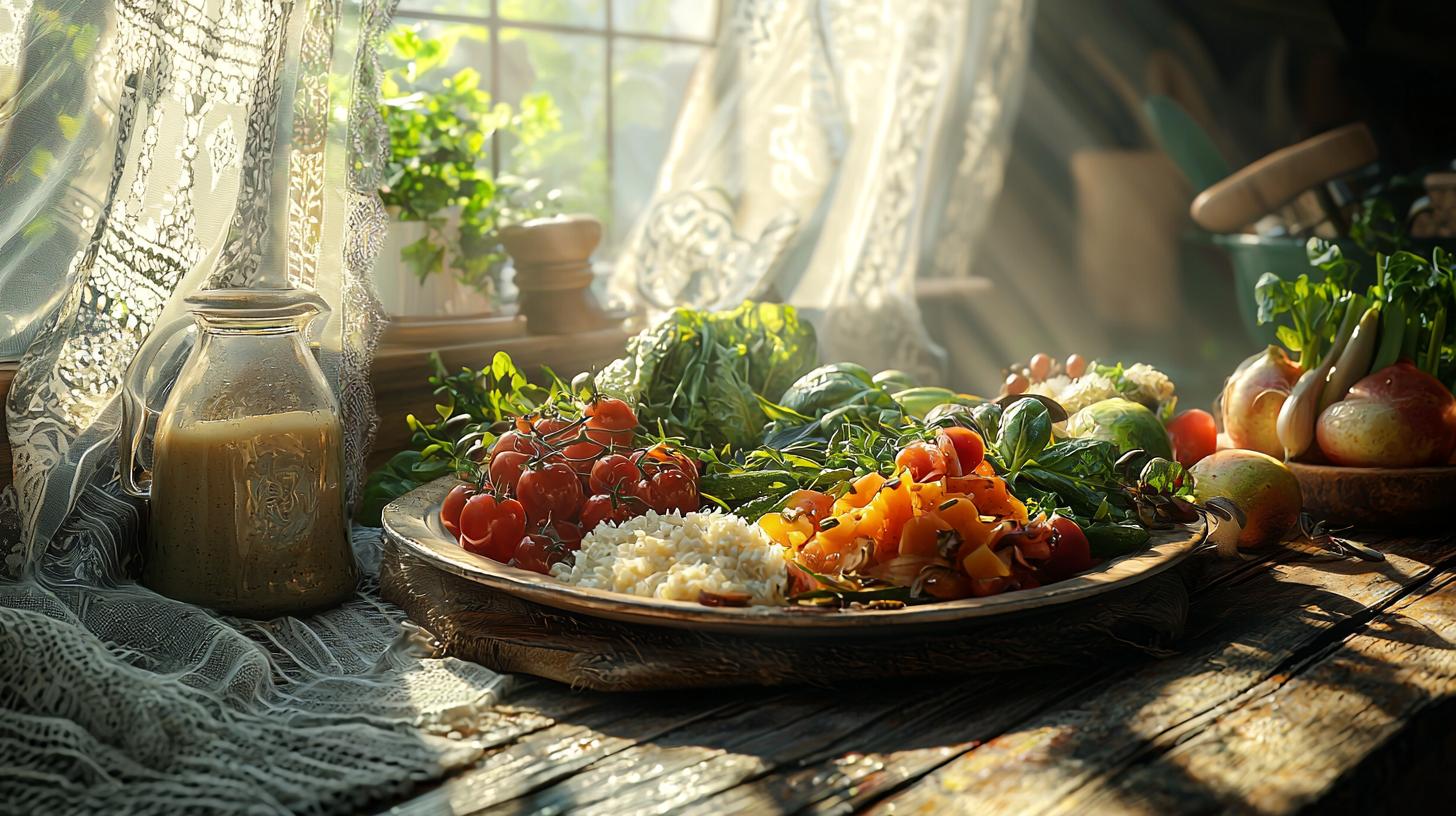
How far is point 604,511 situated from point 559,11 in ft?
5.55

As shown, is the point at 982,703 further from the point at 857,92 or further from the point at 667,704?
the point at 857,92

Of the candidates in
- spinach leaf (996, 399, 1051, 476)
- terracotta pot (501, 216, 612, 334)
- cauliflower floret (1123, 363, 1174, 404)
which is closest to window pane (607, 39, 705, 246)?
terracotta pot (501, 216, 612, 334)

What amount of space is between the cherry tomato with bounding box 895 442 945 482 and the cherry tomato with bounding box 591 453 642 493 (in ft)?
0.83

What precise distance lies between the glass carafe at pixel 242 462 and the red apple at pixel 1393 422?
111 cm

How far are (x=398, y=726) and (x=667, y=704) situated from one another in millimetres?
205

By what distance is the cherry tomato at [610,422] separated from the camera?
1.24m

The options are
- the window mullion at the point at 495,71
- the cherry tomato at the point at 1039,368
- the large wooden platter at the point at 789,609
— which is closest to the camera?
the large wooden platter at the point at 789,609

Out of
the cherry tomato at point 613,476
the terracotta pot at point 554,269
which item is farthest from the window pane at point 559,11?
the cherry tomato at point 613,476

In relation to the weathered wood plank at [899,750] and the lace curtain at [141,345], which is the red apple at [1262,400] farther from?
the lace curtain at [141,345]

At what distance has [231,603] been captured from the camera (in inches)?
44.1

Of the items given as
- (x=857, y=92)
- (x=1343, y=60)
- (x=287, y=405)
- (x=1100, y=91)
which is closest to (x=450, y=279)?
(x=287, y=405)

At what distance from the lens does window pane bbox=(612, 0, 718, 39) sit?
2627mm

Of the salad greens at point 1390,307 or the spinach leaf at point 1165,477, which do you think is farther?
the salad greens at point 1390,307

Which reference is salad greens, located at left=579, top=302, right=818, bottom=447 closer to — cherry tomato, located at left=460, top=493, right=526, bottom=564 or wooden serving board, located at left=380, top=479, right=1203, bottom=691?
cherry tomato, located at left=460, top=493, right=526, bottom=564
